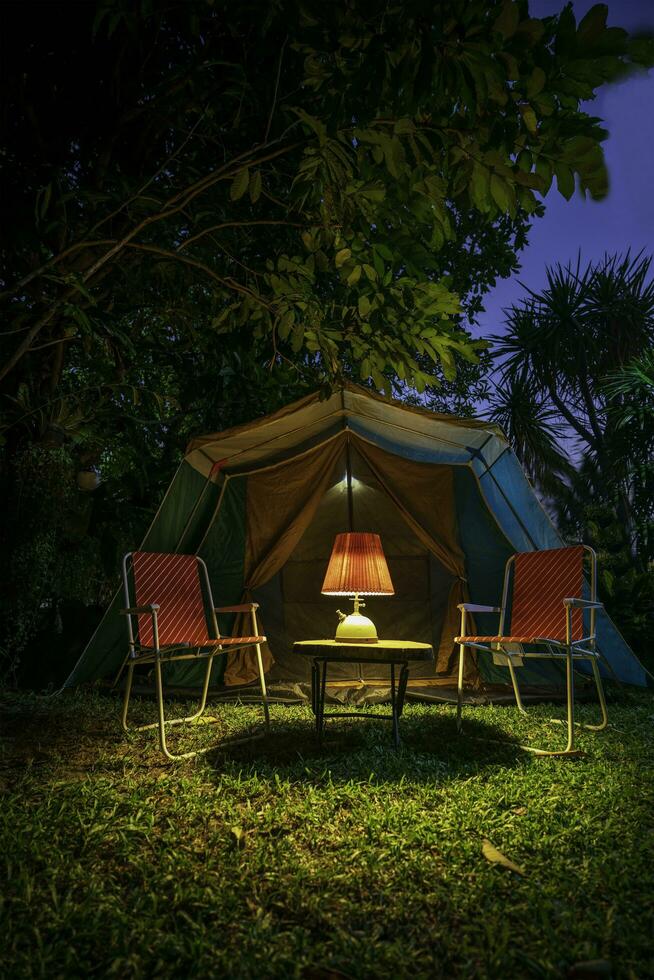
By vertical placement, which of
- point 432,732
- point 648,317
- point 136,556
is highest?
point 648,317

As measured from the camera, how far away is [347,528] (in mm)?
4820

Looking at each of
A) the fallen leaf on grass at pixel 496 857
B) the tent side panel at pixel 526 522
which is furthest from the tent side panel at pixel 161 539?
the fallen leaf on grass at pixel 496 857

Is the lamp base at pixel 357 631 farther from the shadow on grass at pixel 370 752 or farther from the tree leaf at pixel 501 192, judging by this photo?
the tree leaf at pixel 501 192

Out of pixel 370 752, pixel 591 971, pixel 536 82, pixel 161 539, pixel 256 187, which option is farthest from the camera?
pixel 161 539

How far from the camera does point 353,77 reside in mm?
1521

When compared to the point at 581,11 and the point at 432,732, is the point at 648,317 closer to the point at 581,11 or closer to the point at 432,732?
the point at 432,732

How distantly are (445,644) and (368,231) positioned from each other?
3.18 metres

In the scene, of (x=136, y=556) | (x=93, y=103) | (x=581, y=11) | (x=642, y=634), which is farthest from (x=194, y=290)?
(x=642, y=634)

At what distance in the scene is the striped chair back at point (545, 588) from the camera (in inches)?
133

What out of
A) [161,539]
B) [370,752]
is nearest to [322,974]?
[370,752]

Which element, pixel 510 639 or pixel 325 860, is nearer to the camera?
pixel 325 860

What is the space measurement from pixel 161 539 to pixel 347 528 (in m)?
1.33

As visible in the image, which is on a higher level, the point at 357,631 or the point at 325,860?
the point at 357,631

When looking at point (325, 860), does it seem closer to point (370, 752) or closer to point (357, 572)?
point (370, 752)
